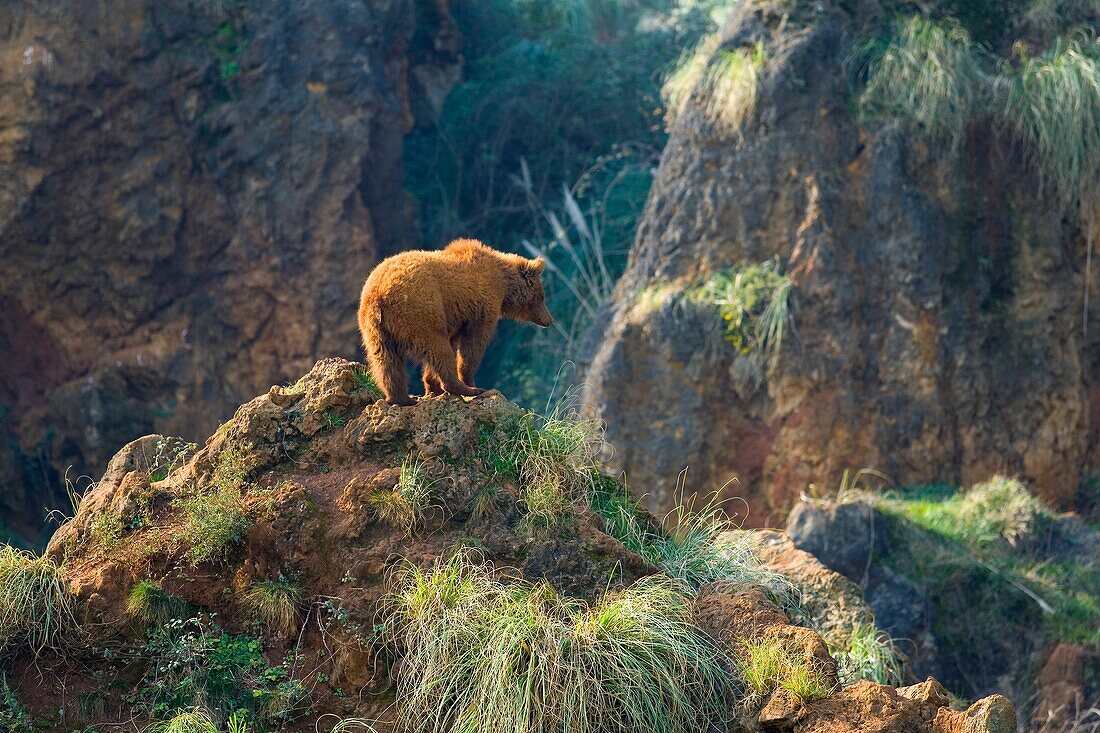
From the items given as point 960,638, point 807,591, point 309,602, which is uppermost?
point 309,602

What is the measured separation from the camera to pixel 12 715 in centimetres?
574

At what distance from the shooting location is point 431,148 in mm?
17234

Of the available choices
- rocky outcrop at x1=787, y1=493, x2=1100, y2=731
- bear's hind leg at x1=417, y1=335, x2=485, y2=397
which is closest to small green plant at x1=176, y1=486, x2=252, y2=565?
bear's hind leg at x1=417, y1=335, x2=485, y2=397

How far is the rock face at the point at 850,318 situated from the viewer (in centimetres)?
1205

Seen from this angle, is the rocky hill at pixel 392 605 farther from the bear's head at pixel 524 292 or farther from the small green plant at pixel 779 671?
the bear's head at pixel 524 292

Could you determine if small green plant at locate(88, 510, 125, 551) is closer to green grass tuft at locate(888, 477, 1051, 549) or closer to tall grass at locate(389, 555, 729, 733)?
tall grass at locate(389, 555, 729, 733)

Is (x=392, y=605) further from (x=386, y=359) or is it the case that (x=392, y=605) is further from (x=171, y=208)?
(x=171, y=208)

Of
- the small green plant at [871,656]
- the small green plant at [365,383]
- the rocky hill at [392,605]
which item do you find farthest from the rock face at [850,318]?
the small green plant at [365,383]

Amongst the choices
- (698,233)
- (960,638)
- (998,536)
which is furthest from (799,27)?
(960,638)

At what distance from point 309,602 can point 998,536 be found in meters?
6.69

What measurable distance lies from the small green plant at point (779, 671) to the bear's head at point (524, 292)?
2.65 meters

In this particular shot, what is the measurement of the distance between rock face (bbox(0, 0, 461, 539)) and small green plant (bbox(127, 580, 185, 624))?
26.4ft

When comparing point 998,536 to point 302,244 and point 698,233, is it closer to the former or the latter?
point 698,233

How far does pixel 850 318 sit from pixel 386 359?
20.9 ft
